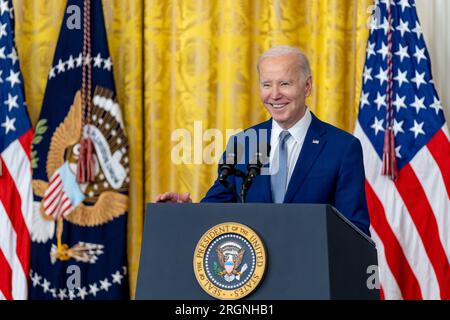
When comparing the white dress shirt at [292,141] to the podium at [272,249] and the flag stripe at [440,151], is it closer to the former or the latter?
the podium at [272,249]

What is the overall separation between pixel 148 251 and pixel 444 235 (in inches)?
108

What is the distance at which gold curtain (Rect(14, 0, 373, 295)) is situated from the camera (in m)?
4.94

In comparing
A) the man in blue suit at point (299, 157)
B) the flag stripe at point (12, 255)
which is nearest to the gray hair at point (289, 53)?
the man in blue suit at point (299, 157)

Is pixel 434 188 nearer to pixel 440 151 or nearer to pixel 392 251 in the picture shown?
pixel 440 151

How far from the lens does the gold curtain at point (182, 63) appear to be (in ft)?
16.2

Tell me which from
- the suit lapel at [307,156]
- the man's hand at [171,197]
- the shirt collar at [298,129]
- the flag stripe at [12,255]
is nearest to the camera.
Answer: the man's hand at [171,197]

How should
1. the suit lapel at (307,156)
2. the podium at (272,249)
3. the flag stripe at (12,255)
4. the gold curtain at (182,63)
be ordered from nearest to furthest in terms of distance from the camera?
the podium at (272,249) < the suit lapel at (307,156) < the flag stripe at (12,255) < the gold curtain at (182,63)

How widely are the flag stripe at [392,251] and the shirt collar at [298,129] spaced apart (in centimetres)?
164

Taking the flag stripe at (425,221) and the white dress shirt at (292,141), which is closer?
the white dress shirt at (292,141)

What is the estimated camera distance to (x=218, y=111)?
4973mm

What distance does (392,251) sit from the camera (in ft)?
14.8

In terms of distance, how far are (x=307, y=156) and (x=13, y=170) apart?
247 cm

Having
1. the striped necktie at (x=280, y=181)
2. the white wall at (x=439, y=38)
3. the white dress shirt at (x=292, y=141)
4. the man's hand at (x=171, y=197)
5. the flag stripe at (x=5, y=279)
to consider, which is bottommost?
the flag stripe at (x=5, y=279)
